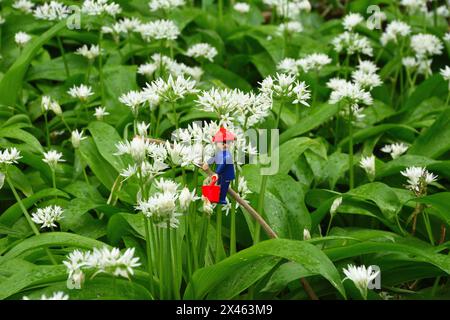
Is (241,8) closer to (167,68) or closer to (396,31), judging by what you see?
(396,31)

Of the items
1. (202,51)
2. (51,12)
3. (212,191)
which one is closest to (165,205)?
(212,191)

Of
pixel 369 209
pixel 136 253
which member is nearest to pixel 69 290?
pixel 136 253

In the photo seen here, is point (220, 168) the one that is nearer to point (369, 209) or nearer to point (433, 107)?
point (369, 209)

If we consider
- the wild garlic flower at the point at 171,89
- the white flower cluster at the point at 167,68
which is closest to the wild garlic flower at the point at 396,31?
the white flower cluster at the point at 167,68

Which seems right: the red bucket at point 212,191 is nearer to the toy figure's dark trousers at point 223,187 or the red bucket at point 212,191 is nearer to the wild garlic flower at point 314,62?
the toy figure's dark trousers at point 223,187

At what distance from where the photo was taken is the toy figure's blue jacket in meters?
2.46

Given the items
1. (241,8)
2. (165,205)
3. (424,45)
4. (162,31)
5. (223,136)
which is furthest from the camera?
(241,8)

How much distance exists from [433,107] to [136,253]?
2.28 meters

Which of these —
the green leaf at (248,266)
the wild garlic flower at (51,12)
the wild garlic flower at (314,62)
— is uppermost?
the wild garlic flower at (51,12)

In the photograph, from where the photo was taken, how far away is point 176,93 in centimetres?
280

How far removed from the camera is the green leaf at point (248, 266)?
2424 millimetres

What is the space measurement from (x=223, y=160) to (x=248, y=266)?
0.49 meters

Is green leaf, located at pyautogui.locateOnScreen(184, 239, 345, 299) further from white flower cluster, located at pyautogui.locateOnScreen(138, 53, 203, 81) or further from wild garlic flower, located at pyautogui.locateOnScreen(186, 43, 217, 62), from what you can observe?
wild garlic flower, located at pyautogui.locateOnScreen(186, 43, 217, 62)

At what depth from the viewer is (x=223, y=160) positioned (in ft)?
8.10
